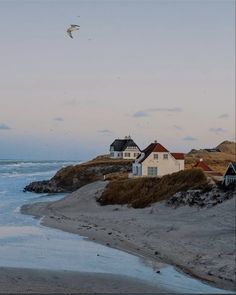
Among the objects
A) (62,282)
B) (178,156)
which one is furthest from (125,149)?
(62,282)

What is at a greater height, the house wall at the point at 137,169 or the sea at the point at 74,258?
the house wall at the point at 137,169

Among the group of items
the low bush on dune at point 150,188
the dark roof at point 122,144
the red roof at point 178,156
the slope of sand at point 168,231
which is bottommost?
the slope of sand at point 168,231

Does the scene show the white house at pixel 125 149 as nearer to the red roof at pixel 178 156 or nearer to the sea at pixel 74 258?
the red roof at pixel 178 156

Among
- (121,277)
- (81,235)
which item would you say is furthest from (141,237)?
(121,277)

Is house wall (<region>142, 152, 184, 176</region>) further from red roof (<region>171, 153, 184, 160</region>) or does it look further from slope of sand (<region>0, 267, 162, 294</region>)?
slope of sand (<region>0, 267, 162, 294</region>)

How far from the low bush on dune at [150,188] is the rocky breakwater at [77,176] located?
81.3 ft

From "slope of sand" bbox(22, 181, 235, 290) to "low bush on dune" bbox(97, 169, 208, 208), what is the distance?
1072 millimetres

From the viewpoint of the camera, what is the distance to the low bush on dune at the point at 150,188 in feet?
118

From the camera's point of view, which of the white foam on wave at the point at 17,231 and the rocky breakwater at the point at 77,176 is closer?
the white foam on wave at the point at 17,231

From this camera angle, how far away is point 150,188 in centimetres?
3875

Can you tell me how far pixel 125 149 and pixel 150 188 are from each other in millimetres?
46786

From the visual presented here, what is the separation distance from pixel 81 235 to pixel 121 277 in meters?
10.9

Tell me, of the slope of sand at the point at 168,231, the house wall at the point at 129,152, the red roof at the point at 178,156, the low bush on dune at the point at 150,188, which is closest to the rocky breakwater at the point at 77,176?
the house wall at the point at 129,152

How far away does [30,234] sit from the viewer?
27.7 metres
